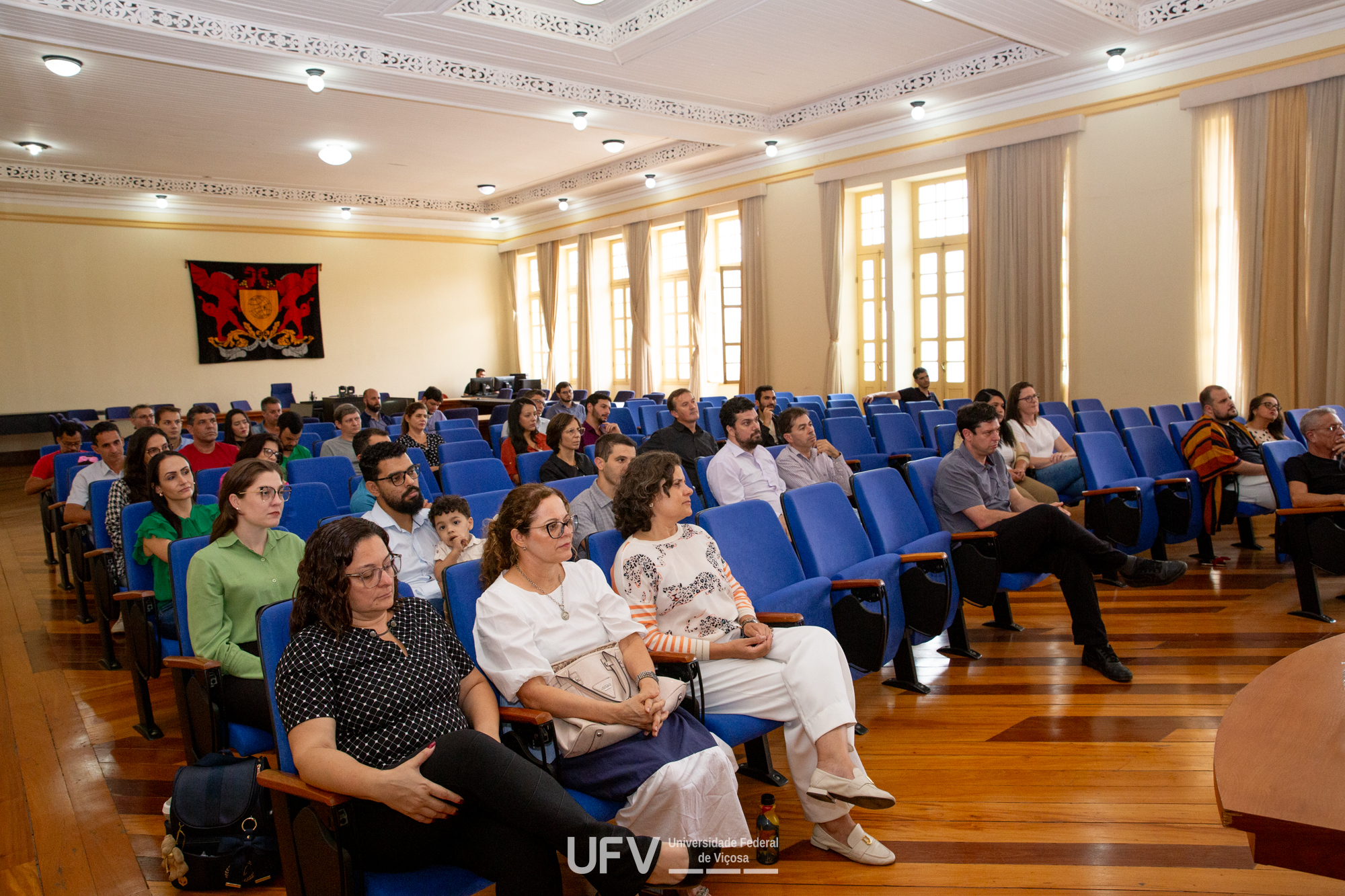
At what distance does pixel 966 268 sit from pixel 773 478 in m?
6.23

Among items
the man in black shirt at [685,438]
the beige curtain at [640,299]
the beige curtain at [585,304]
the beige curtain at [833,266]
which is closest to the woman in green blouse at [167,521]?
the man in black shirt at [685,438]

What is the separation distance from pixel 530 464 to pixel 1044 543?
106 inches

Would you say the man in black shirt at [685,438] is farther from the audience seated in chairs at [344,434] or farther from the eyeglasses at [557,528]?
the eyeglasses at [557,528]

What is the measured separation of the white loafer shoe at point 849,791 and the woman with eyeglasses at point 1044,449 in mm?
3905

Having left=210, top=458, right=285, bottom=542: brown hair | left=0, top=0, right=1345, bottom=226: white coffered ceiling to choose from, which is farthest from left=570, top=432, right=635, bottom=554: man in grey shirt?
left=0, top=0, right=1345, bottom=226: white coffered ceiling

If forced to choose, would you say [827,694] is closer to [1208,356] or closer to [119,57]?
[1208,356]

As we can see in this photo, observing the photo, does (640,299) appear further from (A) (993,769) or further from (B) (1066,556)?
(A) (993,769)

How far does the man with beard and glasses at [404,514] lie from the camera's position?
324 cm

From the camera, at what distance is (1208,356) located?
26.7 ft

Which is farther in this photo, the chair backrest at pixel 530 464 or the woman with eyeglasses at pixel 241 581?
the chair backrest at pixel 530 464

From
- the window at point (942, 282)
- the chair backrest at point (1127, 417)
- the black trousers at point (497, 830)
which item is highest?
the window at point (942, 282)

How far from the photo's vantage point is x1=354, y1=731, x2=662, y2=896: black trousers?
1740 millimetres

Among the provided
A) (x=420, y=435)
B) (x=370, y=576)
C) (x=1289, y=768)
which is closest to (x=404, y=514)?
(x=370, y=576)

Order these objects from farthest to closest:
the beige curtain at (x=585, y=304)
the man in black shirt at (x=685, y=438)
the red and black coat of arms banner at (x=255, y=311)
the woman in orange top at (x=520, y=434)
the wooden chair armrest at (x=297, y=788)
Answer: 1. the beige curtain at (x=585, y=304)
2. the red and black coat of arms banner at (x=255, y=311)
3. the woman in orange top at (x=520, y=434)
4. the man in black shirt at (x=685, y=438)
5. the wooden chair armrest at (x=297, y=788)
